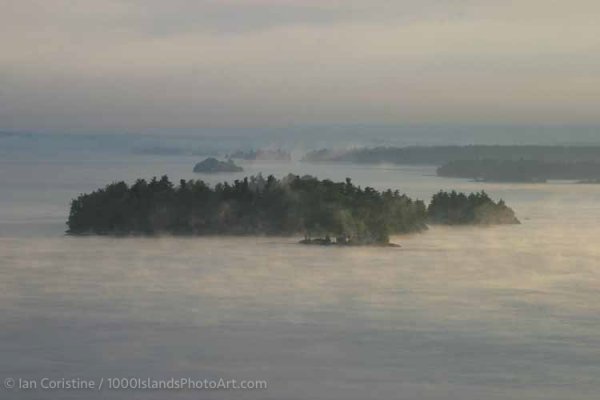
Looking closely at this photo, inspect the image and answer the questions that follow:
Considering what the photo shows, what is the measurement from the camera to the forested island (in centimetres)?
4041

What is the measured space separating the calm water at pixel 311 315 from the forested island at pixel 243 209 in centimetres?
78

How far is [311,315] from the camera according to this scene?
2602 cm

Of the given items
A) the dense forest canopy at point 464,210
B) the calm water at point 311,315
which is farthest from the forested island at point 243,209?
the dense forest canopy at point 464,210

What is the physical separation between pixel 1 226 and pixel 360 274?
70.5ft

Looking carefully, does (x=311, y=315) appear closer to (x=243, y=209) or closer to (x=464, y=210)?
(x=243, y=209)

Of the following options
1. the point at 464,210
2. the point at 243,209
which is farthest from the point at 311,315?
the point at 464,210

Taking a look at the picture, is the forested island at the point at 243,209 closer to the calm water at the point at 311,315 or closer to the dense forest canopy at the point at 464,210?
the calm water at the point at 311,315

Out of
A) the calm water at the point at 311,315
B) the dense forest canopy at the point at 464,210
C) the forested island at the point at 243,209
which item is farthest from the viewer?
the dense forest canopy at the point at 464,210

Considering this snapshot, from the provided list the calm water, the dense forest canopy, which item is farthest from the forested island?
the dense forest canopy

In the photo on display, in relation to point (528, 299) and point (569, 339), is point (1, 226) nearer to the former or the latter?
point (528, 299)

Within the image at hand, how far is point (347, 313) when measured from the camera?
26406 mm

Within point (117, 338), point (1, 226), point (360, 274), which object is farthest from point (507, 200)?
point (117, 338)

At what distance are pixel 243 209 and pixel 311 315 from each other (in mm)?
16160

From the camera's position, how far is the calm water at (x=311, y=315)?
19.6 meters
